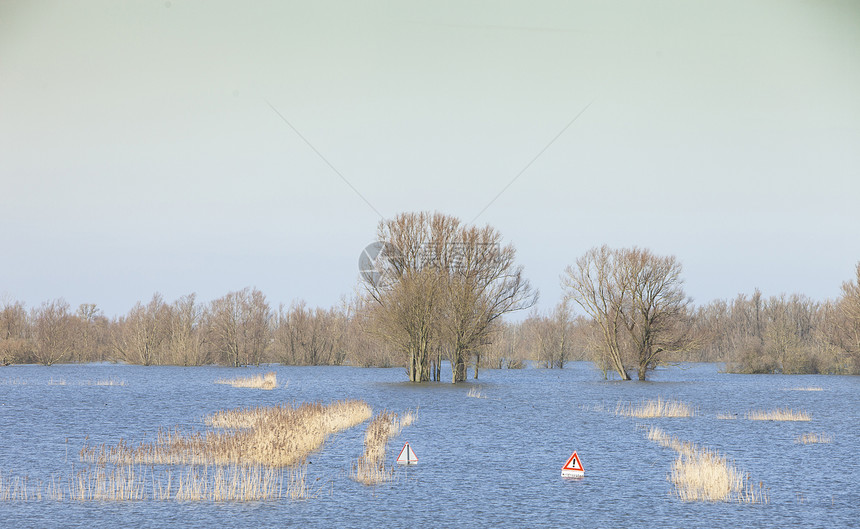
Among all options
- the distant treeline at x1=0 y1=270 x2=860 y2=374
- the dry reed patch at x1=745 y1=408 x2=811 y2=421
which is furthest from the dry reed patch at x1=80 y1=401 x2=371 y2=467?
the distant treeline at x1=0 y1=270 x2=860 y2=374

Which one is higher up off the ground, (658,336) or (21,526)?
(658,336)

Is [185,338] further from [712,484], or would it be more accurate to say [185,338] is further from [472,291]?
[712,484]

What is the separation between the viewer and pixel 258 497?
65.1 ft

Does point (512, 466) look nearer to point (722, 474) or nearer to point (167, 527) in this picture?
→ point (722, 474)

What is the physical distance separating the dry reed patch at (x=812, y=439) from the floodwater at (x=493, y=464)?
58cm

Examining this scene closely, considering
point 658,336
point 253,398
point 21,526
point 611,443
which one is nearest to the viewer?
point 21,526

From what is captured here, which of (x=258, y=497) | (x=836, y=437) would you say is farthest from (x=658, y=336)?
(x=258, y=497)

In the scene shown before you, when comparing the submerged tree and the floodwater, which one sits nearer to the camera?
the floodwater

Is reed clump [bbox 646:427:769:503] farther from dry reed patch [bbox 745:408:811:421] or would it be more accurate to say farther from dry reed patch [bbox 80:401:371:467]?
dry reed patch [bbox 745:408:811:421]

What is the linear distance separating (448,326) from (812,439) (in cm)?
3569

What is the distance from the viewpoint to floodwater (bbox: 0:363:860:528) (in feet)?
60.1

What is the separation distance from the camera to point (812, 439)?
110 ft

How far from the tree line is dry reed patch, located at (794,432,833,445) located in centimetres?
3368

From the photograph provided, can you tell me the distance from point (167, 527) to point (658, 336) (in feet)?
218
